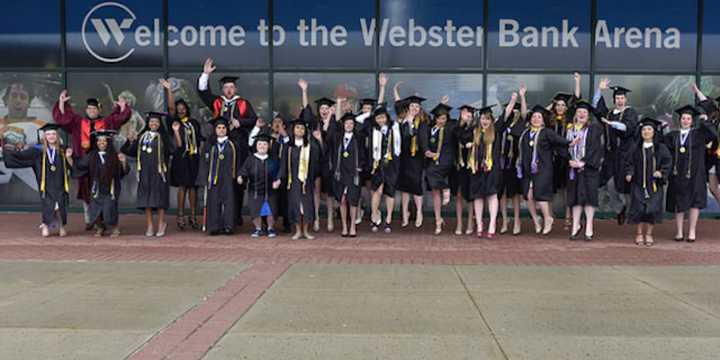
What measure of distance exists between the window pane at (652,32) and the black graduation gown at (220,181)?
710 centimetres

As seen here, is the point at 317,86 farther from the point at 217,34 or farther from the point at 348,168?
the point at 348,168

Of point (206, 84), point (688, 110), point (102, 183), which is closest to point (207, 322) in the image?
point (102, 183)

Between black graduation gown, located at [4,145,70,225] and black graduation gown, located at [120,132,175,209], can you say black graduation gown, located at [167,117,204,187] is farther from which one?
black graduation gown, located at [4,145,70,225]

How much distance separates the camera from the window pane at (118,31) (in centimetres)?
1215

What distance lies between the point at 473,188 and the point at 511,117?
52.3 inches

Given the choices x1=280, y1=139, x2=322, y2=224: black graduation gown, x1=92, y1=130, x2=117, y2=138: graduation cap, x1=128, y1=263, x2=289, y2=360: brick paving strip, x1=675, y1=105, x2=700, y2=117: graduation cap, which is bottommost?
x1=128, y1=263, x2=289, y2=360: brick paving strip

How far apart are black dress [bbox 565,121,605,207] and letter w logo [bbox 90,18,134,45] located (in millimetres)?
8400

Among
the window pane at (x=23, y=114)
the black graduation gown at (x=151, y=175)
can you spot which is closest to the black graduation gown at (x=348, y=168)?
the black graduation gown at (x=151, y=175)

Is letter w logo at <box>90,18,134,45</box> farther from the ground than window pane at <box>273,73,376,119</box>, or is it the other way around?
letter w logo at <box>90,18,134,45</box>

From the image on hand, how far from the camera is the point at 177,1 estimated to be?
39.8ft

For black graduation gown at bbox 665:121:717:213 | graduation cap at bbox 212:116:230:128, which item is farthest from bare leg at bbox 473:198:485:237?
graduation cap at bbox 212:116:230:128

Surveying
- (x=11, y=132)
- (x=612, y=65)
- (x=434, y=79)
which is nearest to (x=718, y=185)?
(x=612, y=65)

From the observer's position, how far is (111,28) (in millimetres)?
12172

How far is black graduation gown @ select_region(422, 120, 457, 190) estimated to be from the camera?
391 inches
